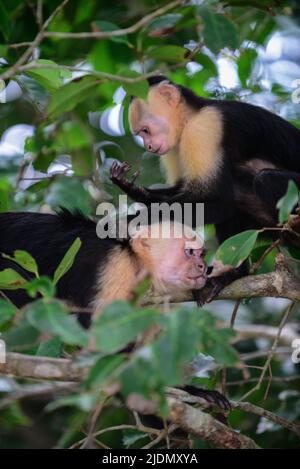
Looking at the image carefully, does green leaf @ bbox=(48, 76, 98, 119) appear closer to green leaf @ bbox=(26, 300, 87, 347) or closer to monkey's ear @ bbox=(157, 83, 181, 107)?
green leaf @ bbox=(26, 300, 87, 347)

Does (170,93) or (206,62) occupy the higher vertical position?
(206,62)

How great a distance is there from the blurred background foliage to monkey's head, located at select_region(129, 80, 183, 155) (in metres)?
0.12

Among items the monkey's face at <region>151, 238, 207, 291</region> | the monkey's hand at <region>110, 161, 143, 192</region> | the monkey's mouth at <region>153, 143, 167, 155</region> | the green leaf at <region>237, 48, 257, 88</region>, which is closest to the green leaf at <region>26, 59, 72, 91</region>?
the monkey's hand at <region>110, 161, 143, 192</region>

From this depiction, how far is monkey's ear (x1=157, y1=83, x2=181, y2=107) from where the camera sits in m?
4.57

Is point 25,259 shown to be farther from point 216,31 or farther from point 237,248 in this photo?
point 216,31

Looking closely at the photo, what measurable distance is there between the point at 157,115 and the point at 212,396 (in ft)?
5.78

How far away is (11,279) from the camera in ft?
9.56

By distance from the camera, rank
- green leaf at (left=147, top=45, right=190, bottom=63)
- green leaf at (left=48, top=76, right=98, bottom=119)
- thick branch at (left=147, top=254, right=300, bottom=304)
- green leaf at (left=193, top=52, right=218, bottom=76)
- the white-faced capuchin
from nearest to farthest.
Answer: green leaf at (left=48, top=76, right=98, bottom=119), green leaf at (left=147, top=45, right=190, bottom=63), thick branch at (left=147, top=254, right=300, bottom=304), the white-faced capuchin, green leaf at (left=193, top=52, right=218, bottom=76)

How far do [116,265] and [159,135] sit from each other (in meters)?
1.13

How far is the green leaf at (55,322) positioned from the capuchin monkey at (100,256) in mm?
1460

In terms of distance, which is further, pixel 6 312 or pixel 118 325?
pixel 6 312

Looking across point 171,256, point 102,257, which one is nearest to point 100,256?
point 102,257

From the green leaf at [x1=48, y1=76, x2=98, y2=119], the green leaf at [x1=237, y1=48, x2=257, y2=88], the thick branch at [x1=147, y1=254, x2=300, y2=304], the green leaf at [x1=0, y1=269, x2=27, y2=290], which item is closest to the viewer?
the green leaf at [x1=0, y1=269, x2=27, y2=290]

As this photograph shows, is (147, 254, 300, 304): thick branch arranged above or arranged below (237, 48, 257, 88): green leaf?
below
